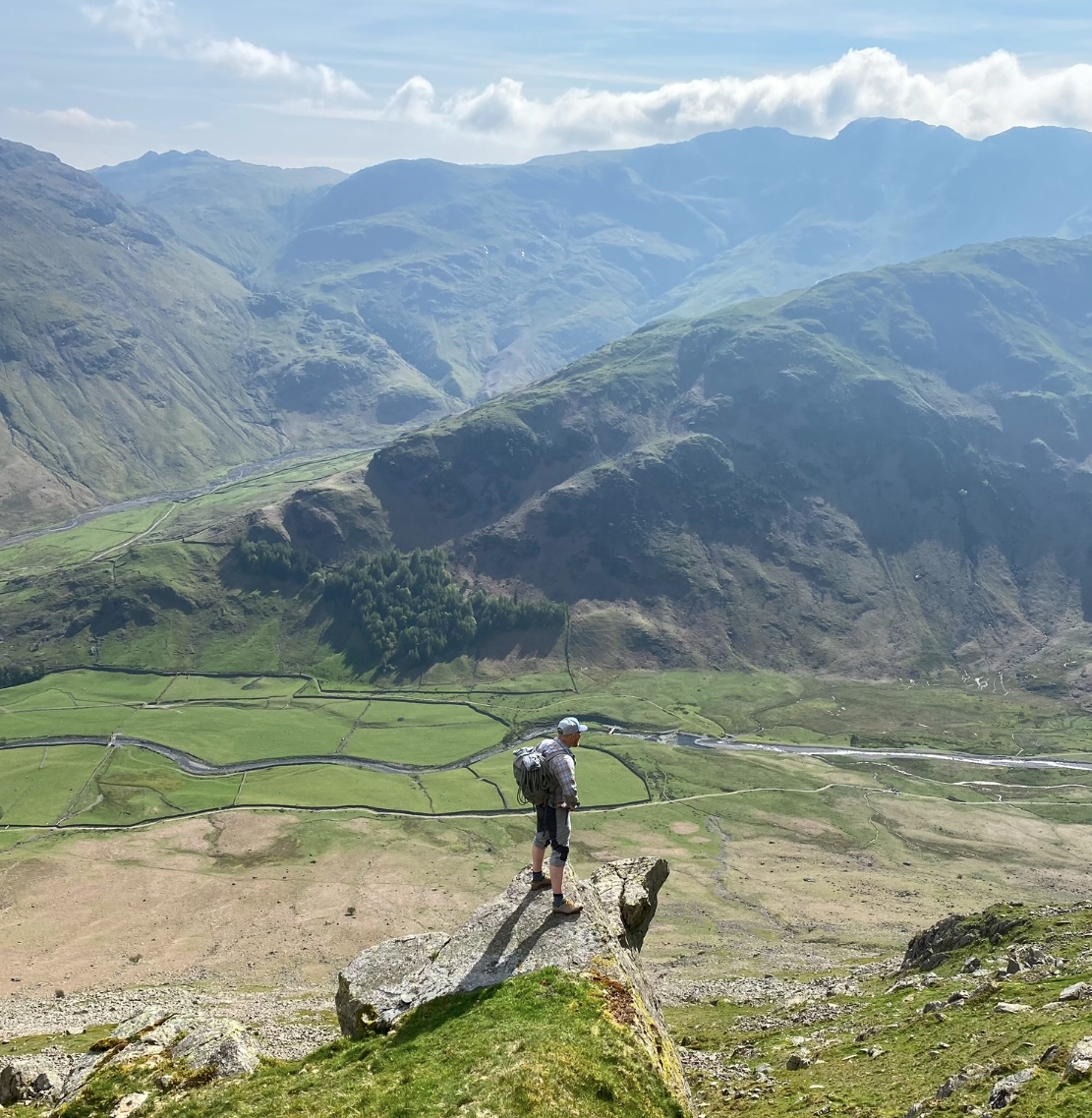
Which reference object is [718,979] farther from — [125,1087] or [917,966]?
[125,1087]

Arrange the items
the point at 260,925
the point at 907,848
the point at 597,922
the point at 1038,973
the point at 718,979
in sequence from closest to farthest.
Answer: the point at 597,922 < the point at 1038,973 < the point at 718,979 < the point at 260,925 < the point at 907,848

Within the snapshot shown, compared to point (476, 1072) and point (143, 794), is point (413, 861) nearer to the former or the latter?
point (143, 794)

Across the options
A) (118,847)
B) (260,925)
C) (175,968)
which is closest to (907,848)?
(260,925)

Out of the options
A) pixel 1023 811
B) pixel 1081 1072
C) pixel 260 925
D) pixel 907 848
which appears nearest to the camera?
pixel 1081 1072

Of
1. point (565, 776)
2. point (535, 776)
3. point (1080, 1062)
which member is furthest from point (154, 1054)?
point (1080, 1062)

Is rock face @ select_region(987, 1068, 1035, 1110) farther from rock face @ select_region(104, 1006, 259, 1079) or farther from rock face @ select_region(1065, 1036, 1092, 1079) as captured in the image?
rock face @ select_region(104, 1006, 259, 1079)
